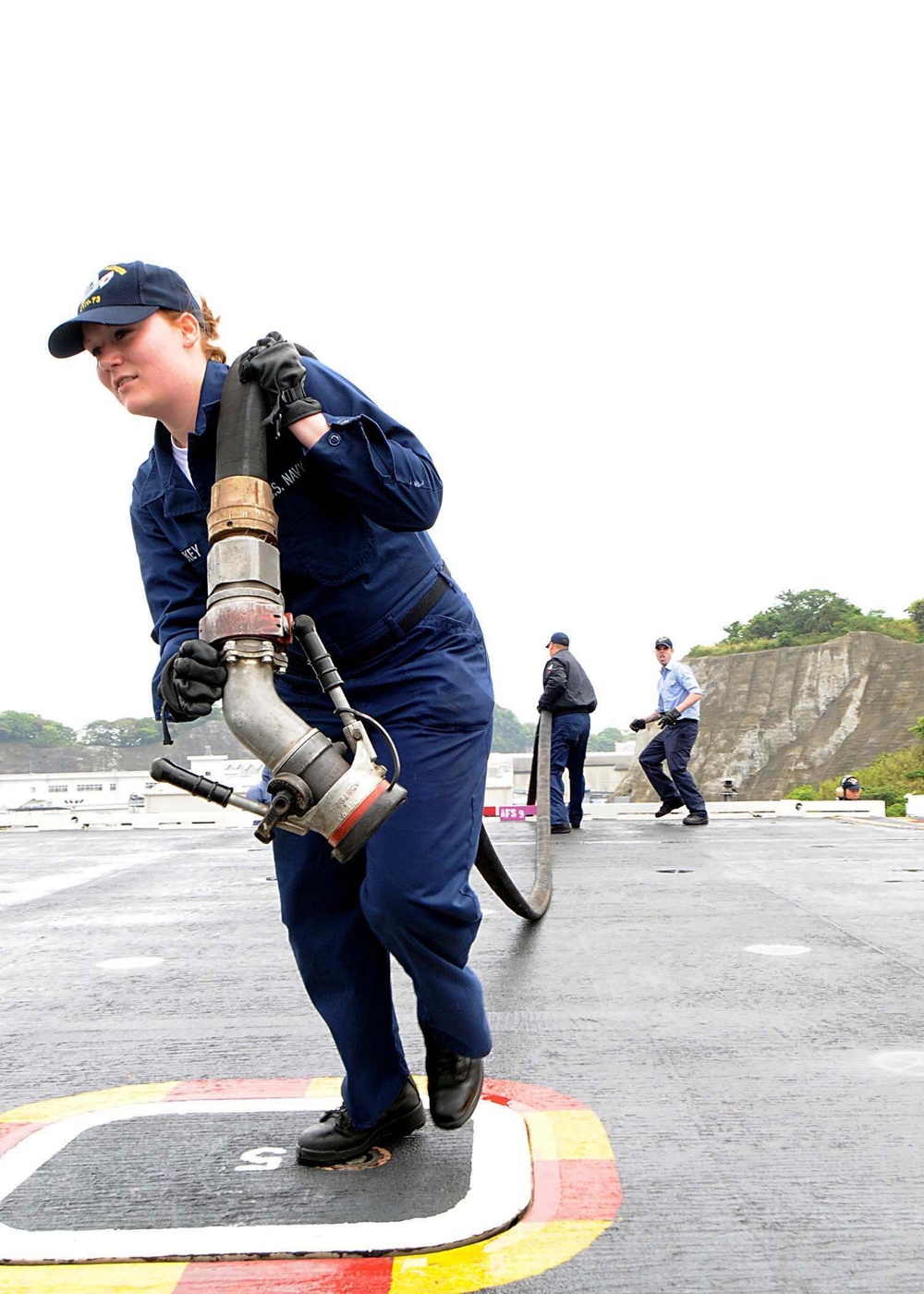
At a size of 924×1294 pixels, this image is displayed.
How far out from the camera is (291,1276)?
1.69 metres

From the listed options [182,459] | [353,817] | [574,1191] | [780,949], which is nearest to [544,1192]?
[574,1191]

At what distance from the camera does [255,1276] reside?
1692mm

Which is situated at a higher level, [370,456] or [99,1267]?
[370,456]

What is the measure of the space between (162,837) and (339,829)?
31.9 ft

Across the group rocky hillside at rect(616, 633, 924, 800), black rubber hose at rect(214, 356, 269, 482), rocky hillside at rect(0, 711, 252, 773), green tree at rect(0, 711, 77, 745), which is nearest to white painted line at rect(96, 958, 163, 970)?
black rubber hose at rect(214, 356, 269, 482)

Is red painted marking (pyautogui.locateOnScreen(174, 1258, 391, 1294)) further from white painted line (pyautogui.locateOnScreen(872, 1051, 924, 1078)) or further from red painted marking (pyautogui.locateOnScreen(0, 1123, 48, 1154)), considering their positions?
white painted line (pyautogui.locateOnScreen(872, 1051, 924, 1078))

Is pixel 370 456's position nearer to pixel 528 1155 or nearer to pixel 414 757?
pixel 414 757

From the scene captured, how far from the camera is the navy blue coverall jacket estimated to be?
7.02 feet

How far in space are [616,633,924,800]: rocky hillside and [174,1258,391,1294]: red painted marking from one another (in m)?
45.1

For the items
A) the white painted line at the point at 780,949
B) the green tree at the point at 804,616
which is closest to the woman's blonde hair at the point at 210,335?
the white painted line at the point at 780,949

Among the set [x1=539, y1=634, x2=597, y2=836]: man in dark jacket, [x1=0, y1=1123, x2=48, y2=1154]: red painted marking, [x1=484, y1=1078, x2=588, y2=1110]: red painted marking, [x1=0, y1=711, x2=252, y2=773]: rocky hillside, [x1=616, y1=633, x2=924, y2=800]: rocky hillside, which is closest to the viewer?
[x1=0, y1=1123, x2=48, y2=1154]: red painted marking

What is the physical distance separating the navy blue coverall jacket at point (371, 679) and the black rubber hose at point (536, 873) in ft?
1.52

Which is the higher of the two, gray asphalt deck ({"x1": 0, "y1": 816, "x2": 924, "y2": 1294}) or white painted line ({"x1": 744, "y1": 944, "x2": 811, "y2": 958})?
white painted line ({"x1": 744, "y1": 944, "x2": 811, "y2": 958})

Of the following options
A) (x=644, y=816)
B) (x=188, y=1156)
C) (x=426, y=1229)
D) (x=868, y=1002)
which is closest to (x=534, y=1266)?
(x=426, y=1229)
